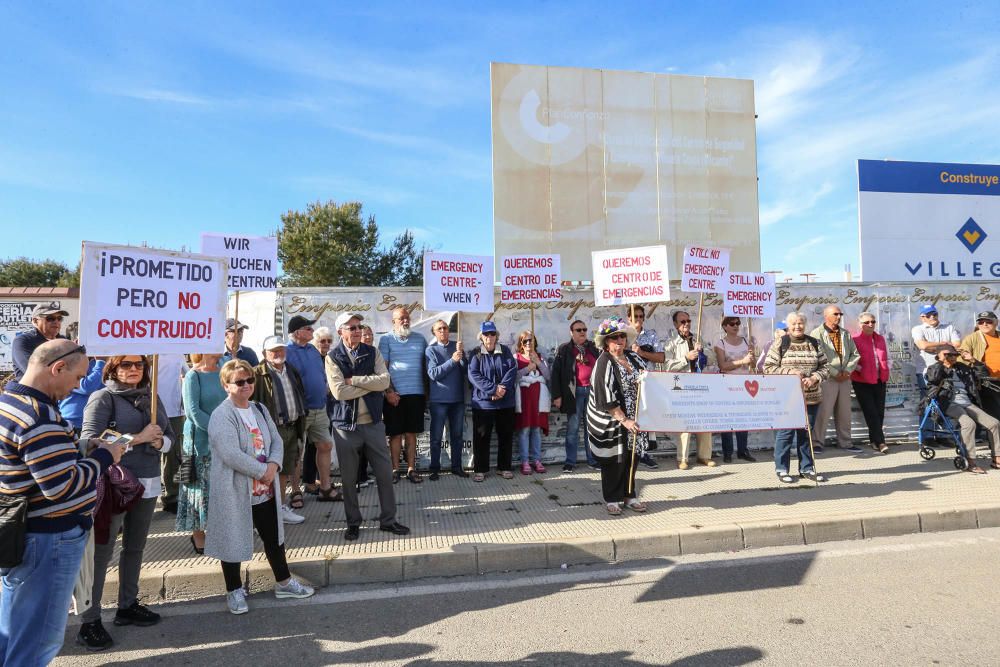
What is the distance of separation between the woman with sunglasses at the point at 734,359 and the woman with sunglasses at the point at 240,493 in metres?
6.38

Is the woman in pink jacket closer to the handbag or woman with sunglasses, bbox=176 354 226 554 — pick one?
woman with sunglasses, bbox=176 354 226 554

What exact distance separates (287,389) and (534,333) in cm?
375

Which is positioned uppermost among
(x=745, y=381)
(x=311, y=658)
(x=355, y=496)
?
(x=745, y=381)

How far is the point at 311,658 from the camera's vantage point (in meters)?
3.62

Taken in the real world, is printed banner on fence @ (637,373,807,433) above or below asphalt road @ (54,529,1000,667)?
above

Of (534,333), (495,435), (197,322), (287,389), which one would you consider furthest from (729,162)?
(197,322)

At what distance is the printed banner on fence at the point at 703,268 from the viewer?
839 cm

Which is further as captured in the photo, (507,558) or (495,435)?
(495,435)

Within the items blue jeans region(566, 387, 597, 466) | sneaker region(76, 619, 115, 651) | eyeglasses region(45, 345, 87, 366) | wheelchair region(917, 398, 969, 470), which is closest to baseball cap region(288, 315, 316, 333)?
sneaker region(76, 619, 115, 651)

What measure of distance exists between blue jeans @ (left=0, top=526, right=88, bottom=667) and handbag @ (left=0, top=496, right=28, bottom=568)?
61mm

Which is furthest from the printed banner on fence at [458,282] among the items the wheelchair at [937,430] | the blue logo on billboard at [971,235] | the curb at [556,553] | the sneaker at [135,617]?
the blue logo on billboard at [971,235]

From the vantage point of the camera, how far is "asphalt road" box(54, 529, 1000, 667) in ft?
11.6

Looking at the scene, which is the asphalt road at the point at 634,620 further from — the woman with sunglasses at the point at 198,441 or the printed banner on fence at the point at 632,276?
the printed banner on fence at the point at 632,276

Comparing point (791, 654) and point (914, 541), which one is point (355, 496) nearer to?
point (791, 654)
